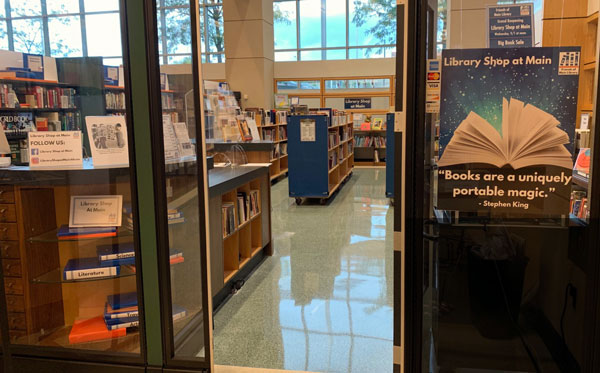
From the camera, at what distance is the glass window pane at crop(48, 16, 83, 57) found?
2.79 metres

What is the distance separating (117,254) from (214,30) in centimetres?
1251

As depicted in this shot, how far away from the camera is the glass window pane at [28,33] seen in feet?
10.4

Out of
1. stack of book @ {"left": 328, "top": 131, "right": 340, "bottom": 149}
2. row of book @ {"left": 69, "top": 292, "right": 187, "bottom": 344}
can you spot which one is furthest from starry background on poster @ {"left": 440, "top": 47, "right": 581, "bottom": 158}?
stack of book @ {"left": 328, "top": 131, "right": 340, "bottom": 149}

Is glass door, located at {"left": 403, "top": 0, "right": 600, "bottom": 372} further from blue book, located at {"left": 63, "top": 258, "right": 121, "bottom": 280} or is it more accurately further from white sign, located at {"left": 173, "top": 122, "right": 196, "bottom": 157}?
blue book, located at {"left": 63, "top": 258, "right": 121, "bottom": 280}

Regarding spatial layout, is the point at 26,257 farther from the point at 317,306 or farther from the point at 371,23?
the point at 371,23

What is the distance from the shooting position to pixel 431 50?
6.52ft

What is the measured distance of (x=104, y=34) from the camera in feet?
8.18

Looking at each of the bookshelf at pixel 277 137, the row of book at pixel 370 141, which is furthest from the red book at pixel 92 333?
the row of book at pixel 370 141

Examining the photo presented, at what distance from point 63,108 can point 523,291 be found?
627 cm

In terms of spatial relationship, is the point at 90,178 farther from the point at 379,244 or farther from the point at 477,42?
the point at 379,244

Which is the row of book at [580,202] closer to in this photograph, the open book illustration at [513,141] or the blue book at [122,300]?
the open book illustration at [513,141]

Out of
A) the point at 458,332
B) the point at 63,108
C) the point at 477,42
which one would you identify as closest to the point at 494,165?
the point at 477,42

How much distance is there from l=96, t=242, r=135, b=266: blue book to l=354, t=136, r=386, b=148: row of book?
33.8 feet

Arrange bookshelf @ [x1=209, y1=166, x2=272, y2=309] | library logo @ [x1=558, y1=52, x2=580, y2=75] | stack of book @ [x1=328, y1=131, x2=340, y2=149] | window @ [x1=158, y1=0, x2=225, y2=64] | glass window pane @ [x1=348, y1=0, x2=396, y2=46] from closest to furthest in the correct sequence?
library logo @ [x1=558, y1=52, x2=580, y2=75], window @ [x1=158, y1=0, x2=225, y2=64], bookshelf @ [x1=209, y1=166, x2=272, y2=309], stack of book @ [x1=328, y1=131, x2=340, y2=149], glass window pane @ [x1=348, y1=0, x2=396, y2=46]
